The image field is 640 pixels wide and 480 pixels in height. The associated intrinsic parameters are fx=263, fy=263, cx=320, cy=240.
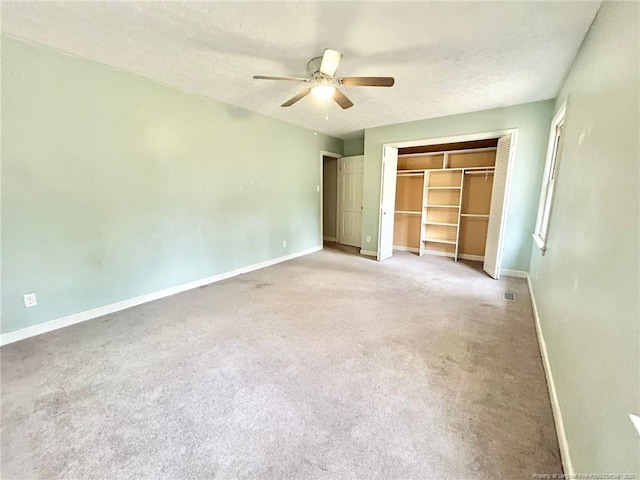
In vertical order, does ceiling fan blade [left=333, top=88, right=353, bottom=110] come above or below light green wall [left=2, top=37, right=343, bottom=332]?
above

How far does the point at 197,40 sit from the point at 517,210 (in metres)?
4.32

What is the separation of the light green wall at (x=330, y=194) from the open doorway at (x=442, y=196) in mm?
1527

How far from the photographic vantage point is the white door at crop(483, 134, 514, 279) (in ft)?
12.2

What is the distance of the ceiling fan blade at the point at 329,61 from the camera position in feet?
6.58

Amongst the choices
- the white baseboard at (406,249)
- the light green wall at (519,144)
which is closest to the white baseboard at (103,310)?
the white baseboard at (406,249)

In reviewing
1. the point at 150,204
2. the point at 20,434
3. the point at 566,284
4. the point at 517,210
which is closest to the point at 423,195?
the point at 517,210

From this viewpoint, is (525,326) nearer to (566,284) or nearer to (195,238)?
(566,284)

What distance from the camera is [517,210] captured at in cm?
376

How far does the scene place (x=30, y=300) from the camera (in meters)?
2.34

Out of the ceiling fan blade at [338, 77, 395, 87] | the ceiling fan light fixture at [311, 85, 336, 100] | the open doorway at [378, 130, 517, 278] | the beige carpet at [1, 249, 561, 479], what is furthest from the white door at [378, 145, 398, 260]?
the ceiling fan blade at [338, 77, 395, 87]

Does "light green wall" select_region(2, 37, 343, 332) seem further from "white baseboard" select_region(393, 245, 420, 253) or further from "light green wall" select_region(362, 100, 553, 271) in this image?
"white baseboard" select_region(393, 245, 420, 253)

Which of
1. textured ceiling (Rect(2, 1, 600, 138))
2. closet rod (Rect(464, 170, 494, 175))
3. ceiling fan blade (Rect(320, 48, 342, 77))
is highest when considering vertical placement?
textured ceiling (Rect(2, 1, 600, 138))

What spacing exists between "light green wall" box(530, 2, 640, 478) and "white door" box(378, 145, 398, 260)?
2.84m

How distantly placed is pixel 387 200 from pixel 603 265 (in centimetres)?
385
